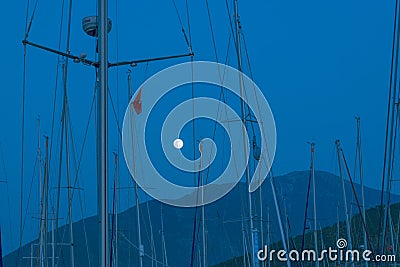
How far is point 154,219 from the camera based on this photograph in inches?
5930

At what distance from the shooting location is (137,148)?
14883 mm

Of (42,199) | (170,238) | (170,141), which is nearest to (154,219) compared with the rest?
(170,238)

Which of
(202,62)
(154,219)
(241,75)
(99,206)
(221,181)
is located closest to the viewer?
(99,206)

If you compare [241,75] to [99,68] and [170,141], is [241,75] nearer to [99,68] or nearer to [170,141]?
[170,141]

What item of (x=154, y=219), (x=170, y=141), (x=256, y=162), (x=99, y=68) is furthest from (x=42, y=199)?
(x=154, y=219)

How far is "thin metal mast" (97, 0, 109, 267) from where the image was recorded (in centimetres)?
534

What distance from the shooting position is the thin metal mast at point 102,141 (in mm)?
5336

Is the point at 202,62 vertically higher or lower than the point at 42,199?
higher

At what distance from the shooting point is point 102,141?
5.45m

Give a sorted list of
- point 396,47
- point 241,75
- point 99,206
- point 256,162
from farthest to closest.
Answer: point 256,162 → point 241,75 → point 396,47 → point 99,206

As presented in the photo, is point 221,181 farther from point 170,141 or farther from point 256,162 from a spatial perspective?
point 170,141

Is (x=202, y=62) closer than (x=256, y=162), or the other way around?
(x=202, y=62)

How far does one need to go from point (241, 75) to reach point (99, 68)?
8321mm

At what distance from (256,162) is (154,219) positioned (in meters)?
138
